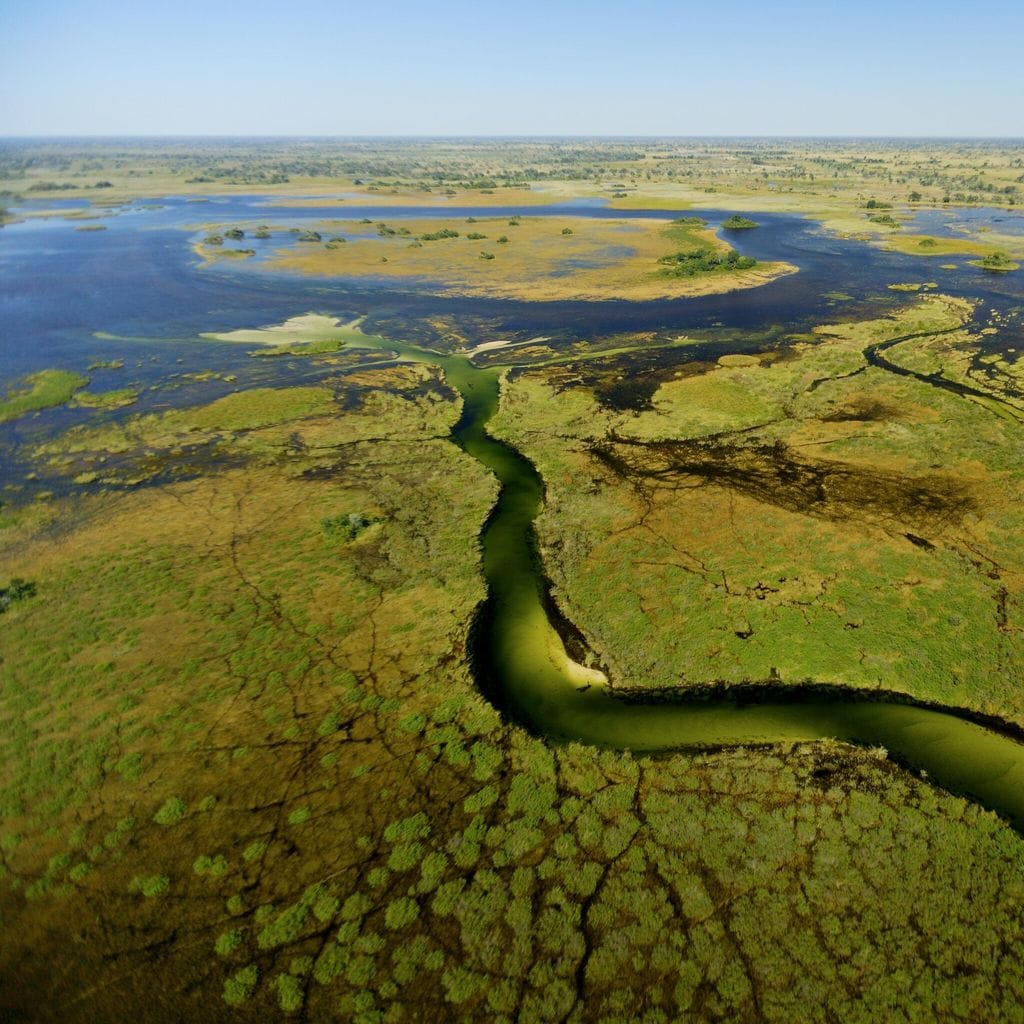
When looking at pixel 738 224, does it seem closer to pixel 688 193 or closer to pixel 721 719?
pixel 688 193

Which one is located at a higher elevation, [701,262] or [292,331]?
[701,262]

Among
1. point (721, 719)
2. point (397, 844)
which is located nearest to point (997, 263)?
point (721, 719)

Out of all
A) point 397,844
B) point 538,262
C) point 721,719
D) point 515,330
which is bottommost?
point 397,844

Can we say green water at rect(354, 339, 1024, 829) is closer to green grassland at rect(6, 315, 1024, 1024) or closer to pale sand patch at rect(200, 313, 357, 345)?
green grassland at rect(6, 315, 1024, 1024)

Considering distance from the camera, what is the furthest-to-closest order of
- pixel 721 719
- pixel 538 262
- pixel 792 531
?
pixel 538 262, pixel 792 531, pixel 721 719

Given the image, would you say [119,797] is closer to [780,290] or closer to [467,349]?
[467,349]

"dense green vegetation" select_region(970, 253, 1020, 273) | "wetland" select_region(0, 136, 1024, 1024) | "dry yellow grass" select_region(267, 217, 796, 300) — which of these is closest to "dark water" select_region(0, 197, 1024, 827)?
"wetland" select_region(0, 136, 1024, 1024)
